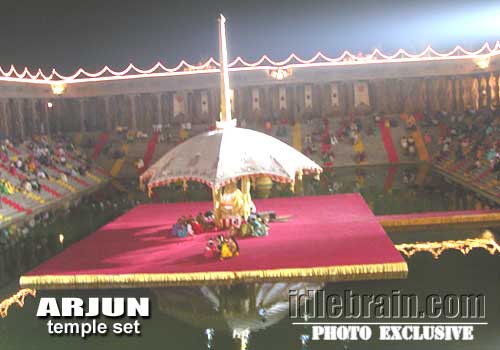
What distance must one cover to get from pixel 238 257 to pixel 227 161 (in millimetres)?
2126

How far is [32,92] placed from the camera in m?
26.2

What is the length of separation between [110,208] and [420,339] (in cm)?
1233

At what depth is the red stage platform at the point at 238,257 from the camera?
927 centimetres

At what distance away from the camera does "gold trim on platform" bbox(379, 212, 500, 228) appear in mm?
13078

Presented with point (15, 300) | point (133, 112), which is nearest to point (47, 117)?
point (133, 112)

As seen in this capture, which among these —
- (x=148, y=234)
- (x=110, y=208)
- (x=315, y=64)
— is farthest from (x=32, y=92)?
(x=148, y=234)

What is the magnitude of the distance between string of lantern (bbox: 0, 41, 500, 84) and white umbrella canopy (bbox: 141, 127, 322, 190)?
618 inches

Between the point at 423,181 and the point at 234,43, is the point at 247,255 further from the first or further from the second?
the point at 234,43

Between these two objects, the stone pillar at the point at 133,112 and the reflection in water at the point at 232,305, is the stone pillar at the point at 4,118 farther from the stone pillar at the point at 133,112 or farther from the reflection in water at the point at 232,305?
the reflection in water at the point at 232,305

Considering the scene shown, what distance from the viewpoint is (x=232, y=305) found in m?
8.59

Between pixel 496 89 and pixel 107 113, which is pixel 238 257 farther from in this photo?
pixel 107 113

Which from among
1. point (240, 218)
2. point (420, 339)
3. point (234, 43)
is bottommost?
point (420, 339)

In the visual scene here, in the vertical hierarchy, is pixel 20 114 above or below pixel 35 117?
above

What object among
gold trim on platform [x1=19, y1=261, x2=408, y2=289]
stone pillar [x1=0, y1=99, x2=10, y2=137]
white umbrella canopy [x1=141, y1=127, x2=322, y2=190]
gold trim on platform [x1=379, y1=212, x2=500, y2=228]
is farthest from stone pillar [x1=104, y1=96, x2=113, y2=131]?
gold trim on platform [x1=19, y1=261, x2=408, y2=289]
